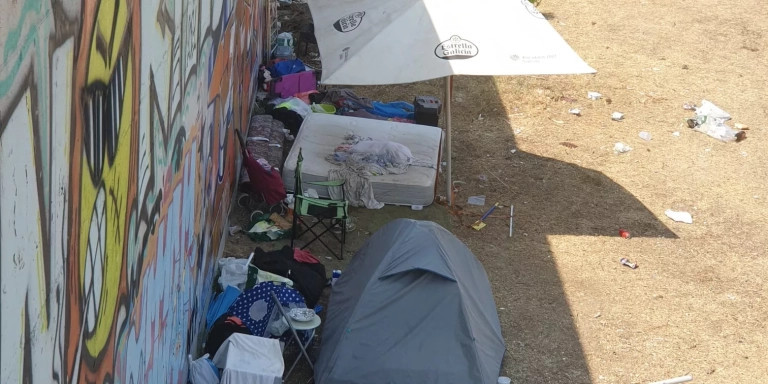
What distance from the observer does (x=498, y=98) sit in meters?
14.9

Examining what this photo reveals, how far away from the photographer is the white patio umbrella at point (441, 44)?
395 inches

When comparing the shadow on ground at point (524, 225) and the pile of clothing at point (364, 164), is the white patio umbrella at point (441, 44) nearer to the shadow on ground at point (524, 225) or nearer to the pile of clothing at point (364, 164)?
the pile of clothing at point (364, 164)

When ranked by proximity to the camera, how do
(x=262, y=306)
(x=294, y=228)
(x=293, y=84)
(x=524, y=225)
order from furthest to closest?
(x=293, y=84) < (x=524, y=225) < (x=294, y=228) < (x=262, y=306)

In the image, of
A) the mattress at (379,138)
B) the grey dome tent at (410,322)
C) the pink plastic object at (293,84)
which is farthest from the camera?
the pink plastic object at (293,84)

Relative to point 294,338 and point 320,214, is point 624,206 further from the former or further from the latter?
point 294,338

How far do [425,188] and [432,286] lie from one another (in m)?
3.34

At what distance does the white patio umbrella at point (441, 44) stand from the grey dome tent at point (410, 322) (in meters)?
2.38

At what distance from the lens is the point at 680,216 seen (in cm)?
1148

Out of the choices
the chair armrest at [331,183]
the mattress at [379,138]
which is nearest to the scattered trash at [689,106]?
the mattress at [379,138]

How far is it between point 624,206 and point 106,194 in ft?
29.3

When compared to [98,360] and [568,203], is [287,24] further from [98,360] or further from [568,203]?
→ [98,360]

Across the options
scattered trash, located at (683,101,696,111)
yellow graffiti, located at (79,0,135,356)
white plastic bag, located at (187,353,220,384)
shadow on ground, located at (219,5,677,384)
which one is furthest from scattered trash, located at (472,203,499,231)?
yellow graffiti, located at (79,0,135,356)

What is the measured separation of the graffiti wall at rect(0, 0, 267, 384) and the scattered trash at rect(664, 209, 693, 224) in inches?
264

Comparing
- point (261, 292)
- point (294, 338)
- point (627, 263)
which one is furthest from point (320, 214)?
point (627, 263)
